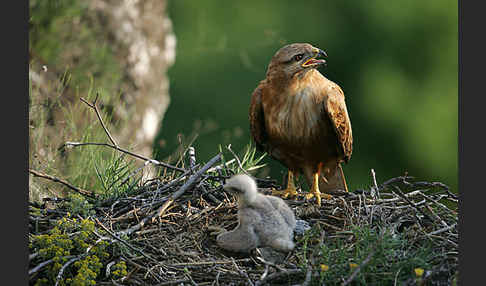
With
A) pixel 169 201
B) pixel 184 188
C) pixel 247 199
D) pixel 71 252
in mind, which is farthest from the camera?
pixel 184 188

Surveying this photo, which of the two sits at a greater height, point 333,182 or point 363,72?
point 333,182

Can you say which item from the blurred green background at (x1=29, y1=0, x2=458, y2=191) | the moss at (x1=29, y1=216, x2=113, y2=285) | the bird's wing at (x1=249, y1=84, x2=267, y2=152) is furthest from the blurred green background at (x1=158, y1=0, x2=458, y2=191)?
the moss at (x1=29, y1=216, x2=113, y2=285)

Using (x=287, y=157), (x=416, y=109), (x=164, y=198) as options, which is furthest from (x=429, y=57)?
(x=164, y=198)

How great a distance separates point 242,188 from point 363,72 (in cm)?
958

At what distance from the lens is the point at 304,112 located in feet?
14.3

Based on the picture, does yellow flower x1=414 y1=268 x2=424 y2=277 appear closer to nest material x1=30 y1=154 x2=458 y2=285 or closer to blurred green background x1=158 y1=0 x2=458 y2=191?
nest material x1=30 y1=154 x2=458 y2=285

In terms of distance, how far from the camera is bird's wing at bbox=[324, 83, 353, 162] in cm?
433

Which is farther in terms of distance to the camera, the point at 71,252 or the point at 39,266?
the point at 71,252

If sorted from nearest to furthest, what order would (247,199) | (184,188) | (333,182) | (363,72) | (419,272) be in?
1. (419,272)
2. (247,199)
3. (184,188)
4. (333,182)
5. (363,72)

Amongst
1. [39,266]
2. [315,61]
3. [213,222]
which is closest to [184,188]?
[213,222]

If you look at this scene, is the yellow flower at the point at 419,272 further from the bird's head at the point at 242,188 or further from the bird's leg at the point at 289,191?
the bird's leg at the point at 289,191

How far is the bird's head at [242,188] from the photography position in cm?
370

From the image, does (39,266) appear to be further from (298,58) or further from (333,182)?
(333,182)

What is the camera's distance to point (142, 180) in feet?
14.5
